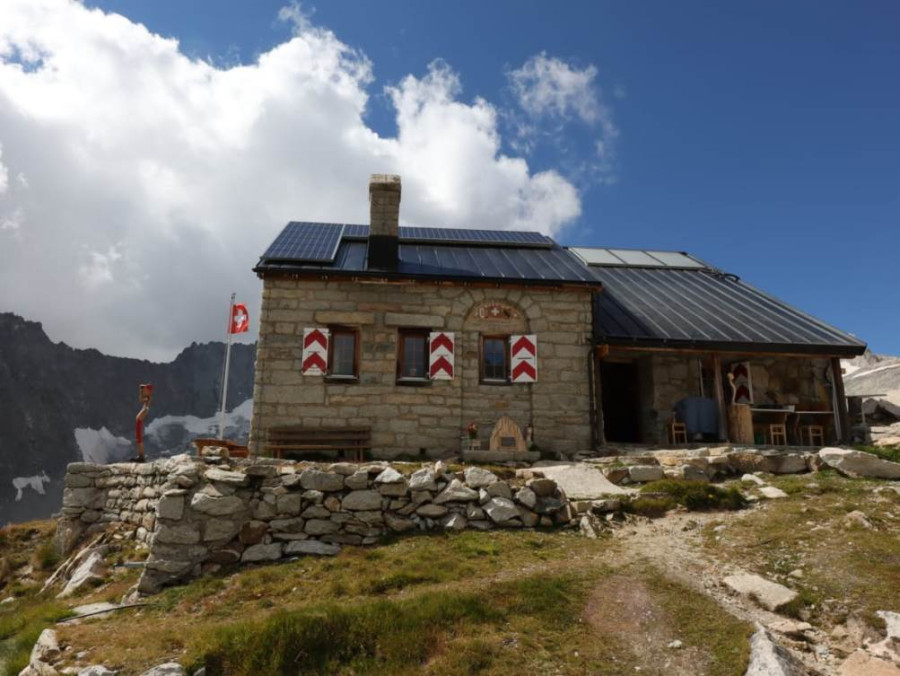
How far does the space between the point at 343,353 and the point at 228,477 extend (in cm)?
593

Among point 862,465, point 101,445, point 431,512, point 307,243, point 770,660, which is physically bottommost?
point 101,445

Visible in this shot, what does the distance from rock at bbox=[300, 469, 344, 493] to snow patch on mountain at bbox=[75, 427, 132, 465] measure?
92.4 metres

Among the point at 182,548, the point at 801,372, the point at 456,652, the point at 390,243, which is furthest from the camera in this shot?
the point at 801,372

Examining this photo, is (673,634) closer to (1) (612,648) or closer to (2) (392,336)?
(1) (612,648)

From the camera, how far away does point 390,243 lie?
15.5 m

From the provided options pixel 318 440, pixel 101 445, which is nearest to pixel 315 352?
pixel 318 440

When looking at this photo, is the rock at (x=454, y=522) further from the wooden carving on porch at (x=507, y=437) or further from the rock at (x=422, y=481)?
the wooden carving on porch at (x=507, y=437)

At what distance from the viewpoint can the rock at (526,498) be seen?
878 centimetres

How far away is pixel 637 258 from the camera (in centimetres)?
2270

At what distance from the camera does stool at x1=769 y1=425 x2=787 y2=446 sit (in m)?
15.2

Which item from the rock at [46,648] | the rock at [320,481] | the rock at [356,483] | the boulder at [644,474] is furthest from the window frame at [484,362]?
the rock at [46,648]

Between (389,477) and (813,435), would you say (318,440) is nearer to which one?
(389,477)

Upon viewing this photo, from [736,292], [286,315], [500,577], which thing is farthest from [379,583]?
[736,292]

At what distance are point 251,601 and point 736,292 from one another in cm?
1805
